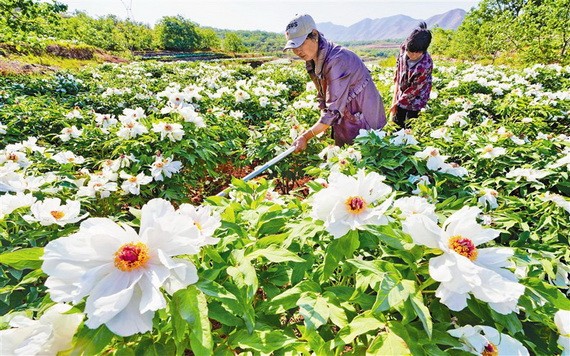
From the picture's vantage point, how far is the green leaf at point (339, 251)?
88cm

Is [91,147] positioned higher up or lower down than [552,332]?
higher up

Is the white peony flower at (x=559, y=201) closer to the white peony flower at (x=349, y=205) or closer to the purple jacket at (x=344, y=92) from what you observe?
the white peony flower at (x=349, y=205)

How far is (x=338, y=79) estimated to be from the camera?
8.88ft

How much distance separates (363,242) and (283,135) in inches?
98.0

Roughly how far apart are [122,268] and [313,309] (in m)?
0.45

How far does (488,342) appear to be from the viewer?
2.36 feet

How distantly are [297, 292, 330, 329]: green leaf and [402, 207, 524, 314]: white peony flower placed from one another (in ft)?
0.87

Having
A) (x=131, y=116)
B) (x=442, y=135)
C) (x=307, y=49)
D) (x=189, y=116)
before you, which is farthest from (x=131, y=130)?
(x=442, y=135)

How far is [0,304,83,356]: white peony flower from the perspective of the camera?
63 centimetres

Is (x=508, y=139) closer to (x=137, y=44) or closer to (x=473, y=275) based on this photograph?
(x=473, y=275)

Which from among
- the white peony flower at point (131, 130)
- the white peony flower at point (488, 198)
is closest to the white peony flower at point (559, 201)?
the white peony flower at point (488, 198)

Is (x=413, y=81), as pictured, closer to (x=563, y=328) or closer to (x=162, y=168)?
(x=162, y=168)

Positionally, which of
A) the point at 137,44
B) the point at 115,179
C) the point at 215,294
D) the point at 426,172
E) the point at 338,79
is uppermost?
the point at 137,44

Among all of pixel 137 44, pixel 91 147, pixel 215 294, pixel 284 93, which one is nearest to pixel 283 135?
pixel 91 147
